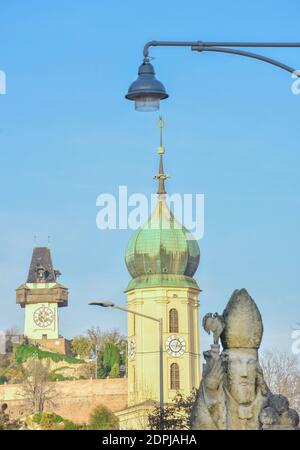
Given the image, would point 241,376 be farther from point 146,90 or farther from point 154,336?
point 154,336

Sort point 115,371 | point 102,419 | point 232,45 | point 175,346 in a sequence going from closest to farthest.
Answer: point 232,45
point 102,419
point 175,346
point 115,371

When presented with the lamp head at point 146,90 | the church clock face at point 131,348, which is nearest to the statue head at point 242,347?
Result: the lamp head at point 146,90

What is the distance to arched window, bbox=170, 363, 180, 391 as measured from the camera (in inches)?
6304

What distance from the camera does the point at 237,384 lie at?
1335 inches

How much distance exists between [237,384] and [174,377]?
5047 inches

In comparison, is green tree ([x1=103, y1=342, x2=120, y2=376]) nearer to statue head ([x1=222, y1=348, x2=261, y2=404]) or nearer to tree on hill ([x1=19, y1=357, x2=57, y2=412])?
tree on hill ([x1=19, y1=357, x2=57, y2=412])

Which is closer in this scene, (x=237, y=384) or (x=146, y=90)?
(x=146, y=90)

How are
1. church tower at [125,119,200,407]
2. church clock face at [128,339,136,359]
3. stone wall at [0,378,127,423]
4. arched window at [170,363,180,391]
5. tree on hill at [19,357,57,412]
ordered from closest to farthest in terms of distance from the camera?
arched window at [170,363,180,391] < church tower at [125,119,200,407] < church clock face at [128,339,136,359] < stone wall at [0,378,127,423] < tree on hill at [19,357,57,412]

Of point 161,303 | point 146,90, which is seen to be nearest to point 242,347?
point 146,90

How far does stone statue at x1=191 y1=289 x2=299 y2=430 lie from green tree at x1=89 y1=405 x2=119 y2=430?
374ft

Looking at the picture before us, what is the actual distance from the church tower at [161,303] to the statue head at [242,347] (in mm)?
126913

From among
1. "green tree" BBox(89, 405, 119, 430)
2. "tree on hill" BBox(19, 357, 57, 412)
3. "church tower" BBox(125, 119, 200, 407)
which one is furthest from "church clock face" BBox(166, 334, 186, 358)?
"tree on hill" BBox(19, 357, 57, 412)

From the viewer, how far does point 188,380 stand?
162 meters
